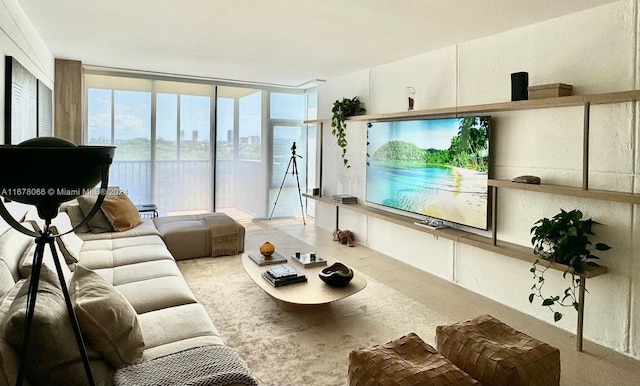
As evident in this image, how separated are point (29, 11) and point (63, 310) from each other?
294 cm

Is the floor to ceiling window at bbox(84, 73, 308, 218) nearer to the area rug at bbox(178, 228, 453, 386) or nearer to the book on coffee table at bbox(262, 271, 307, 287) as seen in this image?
the area rug at bbox(178, 228, 453, 386)

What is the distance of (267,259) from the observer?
140 inches

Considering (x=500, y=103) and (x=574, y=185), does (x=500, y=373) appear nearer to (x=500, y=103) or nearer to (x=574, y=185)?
(x=574, y=185)

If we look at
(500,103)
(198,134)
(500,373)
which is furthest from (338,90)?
(500,373)

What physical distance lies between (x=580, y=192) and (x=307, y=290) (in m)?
1.99

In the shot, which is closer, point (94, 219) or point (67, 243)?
point (67, 243)

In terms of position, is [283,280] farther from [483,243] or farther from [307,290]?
[483,243]

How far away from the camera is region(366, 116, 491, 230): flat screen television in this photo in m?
3.57

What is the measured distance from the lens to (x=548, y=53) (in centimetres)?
312

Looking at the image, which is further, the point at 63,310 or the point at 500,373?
the point at 500,373

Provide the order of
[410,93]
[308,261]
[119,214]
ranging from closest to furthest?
[308,261] < [119,214] < [410,93]

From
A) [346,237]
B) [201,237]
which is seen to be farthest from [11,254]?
[346,237]

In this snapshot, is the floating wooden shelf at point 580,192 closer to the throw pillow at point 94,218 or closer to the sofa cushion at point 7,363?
the sofa cushion at point 7,363

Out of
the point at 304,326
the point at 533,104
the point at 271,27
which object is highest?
the point at 271,27
